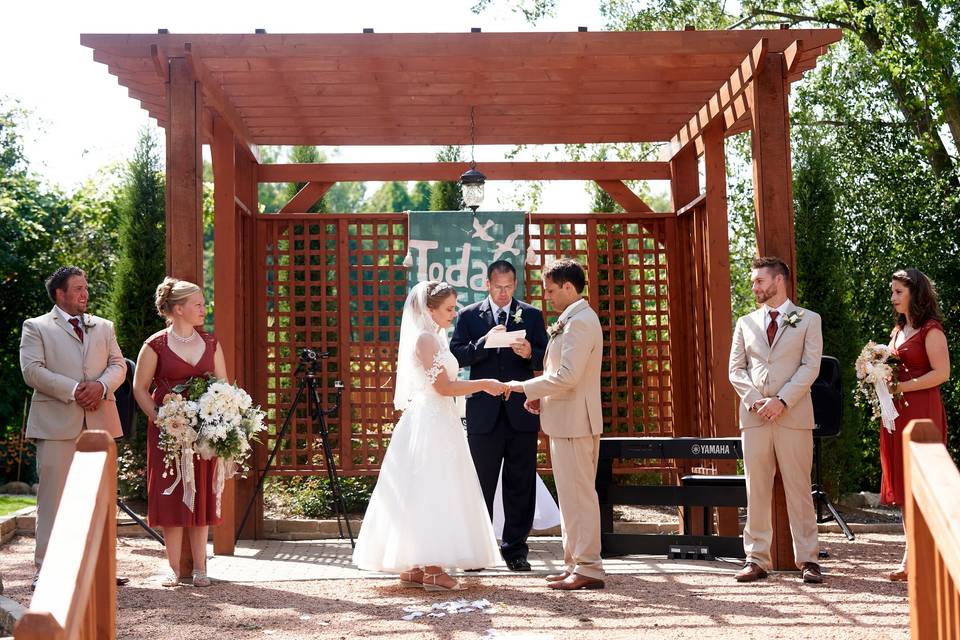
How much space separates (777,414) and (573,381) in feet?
3.65

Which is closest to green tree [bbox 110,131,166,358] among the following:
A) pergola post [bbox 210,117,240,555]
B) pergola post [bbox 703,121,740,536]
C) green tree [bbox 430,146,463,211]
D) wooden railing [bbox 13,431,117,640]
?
pergola post [bbox 210,117,240,555]

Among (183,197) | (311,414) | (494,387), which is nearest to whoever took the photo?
(494,387)

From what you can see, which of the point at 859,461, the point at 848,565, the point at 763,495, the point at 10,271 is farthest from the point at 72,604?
the point at 10,271

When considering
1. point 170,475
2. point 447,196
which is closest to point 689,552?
point 170,475

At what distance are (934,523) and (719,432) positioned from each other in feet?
14.5

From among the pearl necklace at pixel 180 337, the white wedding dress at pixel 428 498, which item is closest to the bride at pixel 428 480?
the white wedding dress at pixel 428 498

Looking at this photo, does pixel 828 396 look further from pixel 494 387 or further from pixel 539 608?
pixel 539 608

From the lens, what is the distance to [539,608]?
4887 millimetres

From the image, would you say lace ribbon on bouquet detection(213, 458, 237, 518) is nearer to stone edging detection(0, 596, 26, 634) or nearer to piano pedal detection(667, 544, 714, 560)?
stone edging detection(0, 596, 26, 634)

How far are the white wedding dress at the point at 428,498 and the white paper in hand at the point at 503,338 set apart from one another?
0.65 metres

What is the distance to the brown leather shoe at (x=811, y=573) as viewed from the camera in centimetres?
546

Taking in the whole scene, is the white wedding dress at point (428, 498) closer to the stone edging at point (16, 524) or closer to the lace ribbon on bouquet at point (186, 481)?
the lace ribbon on bouquet at point (186, 481)

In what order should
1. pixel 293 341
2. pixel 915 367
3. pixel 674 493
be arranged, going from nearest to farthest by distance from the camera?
pixel 915 367, pixel 674 493, pixel 293 341

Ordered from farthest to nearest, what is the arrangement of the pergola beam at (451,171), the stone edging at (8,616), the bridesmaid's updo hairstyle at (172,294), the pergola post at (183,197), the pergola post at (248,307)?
the pergola beam at (451,171) < the pergola post at (248,307) < the pergola post at (183,197) < the bridesmaid's updo hairstyle at (172,294) < the stone edging at (8,616)
